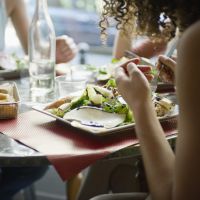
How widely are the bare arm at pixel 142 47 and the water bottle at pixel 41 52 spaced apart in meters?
0.35

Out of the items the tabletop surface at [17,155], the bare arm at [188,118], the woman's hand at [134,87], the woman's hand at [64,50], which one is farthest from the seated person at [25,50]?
the bare arm at [188,118]

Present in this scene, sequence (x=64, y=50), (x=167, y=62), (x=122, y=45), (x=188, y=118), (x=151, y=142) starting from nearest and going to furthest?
(x=188, y=118)
(x=151, y=142)
(x=167, y=62)
(x=64, y=50)
(x=122, y=45)

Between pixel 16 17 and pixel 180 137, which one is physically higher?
pixel 16 17

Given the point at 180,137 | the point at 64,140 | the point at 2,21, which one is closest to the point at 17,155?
the point at 64,140

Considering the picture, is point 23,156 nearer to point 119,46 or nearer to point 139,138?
point 139,138

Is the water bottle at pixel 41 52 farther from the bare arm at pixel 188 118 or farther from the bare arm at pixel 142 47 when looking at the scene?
the bare arm at pixel 188 118

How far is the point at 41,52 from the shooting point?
171 centimetres

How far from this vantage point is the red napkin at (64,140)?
42.9 inches

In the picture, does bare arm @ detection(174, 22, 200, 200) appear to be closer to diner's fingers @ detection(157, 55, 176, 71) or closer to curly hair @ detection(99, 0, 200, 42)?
curly hair @ detection(99, 0, 200, 42)

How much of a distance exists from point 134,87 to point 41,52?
634 millimetres

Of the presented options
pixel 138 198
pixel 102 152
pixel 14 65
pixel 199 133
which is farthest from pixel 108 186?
pixel 199 133

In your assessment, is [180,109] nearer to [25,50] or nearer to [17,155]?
[17,155]

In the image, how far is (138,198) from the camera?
49.9 inches

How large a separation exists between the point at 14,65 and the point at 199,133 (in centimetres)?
103
